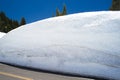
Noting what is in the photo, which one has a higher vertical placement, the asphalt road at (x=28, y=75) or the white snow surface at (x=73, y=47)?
the white snow surface at (x=73, y=47)

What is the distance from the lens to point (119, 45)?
5543 mm

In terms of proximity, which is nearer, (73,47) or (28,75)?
(28,75)

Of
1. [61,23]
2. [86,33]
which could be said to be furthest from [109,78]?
[61,23]

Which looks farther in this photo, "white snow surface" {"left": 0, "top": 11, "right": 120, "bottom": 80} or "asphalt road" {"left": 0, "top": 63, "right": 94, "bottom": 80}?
"white snow surface" {"left": 0, "top": 11, "right": 120, "bottom": 80}

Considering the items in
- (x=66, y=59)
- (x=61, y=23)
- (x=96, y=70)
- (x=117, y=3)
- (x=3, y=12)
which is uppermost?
(x=3, y=12)

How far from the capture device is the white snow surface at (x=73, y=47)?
17.5ft

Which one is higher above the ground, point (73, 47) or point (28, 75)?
point (73, 47)

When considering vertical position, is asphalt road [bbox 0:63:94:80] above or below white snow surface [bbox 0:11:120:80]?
→ below

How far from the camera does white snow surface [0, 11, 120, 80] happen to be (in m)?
5.32

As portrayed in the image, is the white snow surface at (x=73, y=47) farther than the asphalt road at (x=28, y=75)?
Yes

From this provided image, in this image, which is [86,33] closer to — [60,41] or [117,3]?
[60,41]

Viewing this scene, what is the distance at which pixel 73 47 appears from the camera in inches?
235

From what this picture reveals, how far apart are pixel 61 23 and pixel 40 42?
5.63 feet

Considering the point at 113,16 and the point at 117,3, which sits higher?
the point at 117,3
